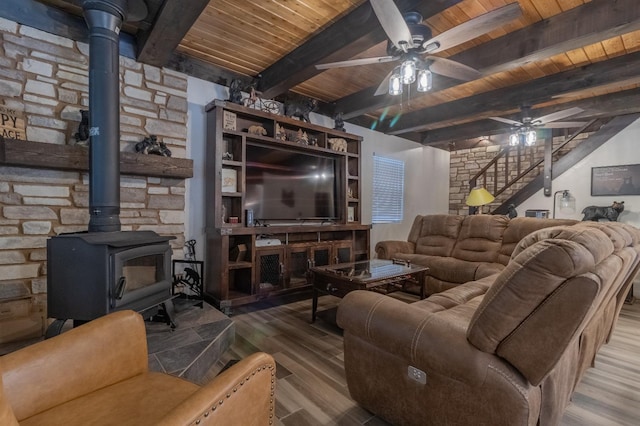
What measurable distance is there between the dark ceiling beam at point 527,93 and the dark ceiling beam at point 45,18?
164 inches

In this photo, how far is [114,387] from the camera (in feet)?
3.71

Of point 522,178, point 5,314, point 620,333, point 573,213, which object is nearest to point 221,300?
point 5,314

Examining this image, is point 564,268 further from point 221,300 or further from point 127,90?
point 127,90

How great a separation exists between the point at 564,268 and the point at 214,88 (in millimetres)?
3480

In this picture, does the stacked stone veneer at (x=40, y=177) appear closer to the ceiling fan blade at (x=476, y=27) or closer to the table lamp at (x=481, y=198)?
the ceiling fan blade at (x=476, y=27)

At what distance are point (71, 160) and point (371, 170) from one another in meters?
3.92

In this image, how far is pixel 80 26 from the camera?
255 cm

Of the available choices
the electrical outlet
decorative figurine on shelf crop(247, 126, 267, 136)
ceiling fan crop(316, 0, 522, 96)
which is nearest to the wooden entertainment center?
decorative figurine on shelf crop(247, 126, 267, 136)

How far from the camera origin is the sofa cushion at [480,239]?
3.80 metres

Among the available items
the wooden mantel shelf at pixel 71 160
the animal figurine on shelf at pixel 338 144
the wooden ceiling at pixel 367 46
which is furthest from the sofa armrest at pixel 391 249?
the wooden mantel shelf at pixel 71 160

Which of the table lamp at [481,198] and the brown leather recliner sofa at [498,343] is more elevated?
the table lamp at [481,198]

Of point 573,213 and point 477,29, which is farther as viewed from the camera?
point 573,213

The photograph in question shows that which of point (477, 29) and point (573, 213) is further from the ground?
point (477, 29)

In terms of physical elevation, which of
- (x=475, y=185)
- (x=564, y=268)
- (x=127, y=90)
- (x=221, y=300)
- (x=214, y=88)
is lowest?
(x=221, y=300)
